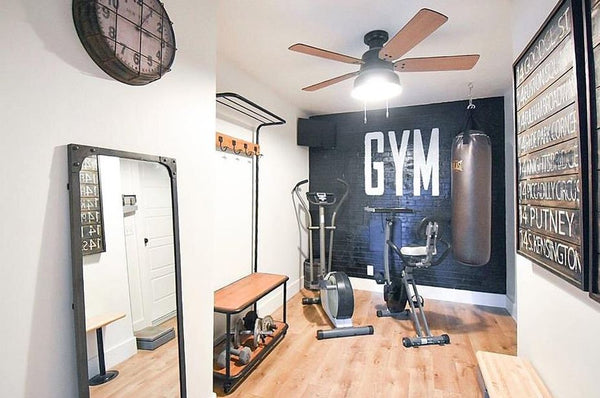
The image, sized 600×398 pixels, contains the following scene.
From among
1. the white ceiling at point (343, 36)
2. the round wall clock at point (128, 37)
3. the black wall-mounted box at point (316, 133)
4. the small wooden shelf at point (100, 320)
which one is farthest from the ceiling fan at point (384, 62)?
the black wall-mounted box at point (316, 133)

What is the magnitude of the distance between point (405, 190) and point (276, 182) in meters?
1.81

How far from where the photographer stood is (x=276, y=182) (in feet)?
12.7

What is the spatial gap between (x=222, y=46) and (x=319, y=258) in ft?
10.2

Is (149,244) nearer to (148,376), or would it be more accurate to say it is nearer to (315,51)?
(148,376)

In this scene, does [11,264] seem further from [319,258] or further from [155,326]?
[319,258]

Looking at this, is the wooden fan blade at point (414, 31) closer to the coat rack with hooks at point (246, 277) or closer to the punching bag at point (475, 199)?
the coat rack with hooks at point (246, 277)

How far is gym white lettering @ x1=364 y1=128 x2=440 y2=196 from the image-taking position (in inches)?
162

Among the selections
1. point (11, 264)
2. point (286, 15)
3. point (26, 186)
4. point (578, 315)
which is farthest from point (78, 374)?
point (286, 15)

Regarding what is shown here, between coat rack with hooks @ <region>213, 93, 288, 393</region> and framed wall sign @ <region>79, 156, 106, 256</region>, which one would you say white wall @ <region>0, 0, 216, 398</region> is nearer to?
framed wall sign @ <region>79, 156, 106, 256</region>

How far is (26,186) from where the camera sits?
0.99m

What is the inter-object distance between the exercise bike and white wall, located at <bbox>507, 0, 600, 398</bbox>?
1147 millimetres

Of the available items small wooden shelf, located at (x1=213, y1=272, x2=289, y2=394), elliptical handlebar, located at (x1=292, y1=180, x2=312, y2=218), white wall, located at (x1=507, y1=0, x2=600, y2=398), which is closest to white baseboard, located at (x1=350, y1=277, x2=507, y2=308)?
elliptical handlebar, located at (x1=292, y1=180, x2=312, y2=218)

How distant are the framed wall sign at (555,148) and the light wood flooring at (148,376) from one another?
178cm

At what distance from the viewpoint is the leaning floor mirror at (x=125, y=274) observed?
1144mm
